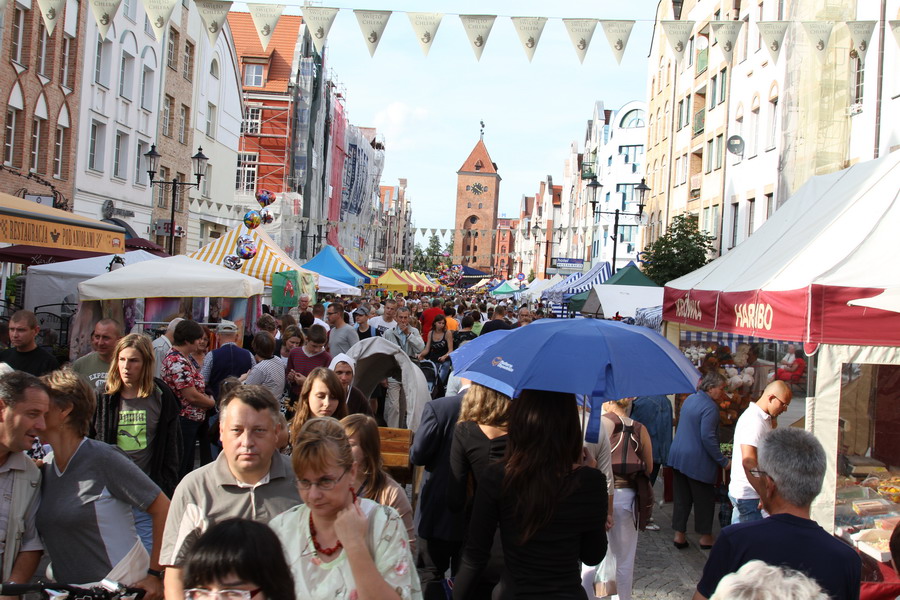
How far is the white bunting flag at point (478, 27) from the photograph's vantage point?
1025cm

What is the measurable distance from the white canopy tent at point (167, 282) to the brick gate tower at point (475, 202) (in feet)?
450

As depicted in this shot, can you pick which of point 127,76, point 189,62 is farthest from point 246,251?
point 189,62

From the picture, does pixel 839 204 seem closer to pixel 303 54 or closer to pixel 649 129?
pixel 649 129

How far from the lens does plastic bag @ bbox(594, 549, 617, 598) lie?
17.3 ft

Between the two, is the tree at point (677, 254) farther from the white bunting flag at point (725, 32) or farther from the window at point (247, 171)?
the window at point (247, 171)

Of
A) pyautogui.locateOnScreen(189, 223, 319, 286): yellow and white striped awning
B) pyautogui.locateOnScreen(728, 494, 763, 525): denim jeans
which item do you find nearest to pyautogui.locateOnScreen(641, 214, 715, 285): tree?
pyautogui.locateOnScreen(189, 223, 319, 286): yellow and white striped awning

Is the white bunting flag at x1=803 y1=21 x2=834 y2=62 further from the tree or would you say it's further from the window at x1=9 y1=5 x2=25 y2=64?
the window at x1=9 y1=5 x2=25 y2=64

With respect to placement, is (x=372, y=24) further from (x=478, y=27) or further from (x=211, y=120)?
(x=211, y=120)

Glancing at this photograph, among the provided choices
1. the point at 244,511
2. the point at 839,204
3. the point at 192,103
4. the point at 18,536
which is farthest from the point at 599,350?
the point at 192,103

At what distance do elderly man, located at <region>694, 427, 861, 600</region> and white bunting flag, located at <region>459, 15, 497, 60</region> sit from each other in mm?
7753

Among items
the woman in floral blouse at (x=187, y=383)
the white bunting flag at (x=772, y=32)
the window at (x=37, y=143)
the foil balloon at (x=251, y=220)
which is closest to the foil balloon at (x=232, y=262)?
the foil balloon at (x=251, y=220)

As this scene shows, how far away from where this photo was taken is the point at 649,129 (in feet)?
140

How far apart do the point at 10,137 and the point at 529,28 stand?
15.4 m

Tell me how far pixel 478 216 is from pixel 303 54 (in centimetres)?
10190
